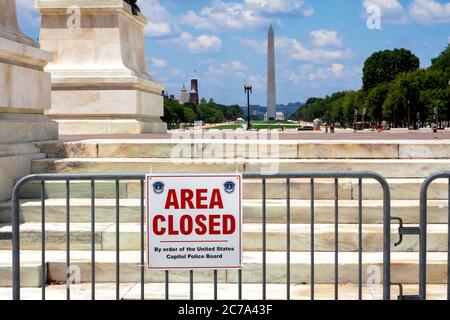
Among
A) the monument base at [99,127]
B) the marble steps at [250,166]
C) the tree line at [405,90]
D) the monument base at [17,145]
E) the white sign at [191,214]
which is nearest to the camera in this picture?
the white sign at [191,214]

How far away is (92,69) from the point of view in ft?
57.5

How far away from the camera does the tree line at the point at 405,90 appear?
84562 millimetres

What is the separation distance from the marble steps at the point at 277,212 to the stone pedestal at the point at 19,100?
805 millimetres

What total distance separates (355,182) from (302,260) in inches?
73.8

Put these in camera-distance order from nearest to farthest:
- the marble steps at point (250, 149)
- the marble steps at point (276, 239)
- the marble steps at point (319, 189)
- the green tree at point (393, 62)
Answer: the marble steps at point (276, 239) < the marble steps at point (319, 189) < the marble steps at point (250, 149) < the green tree at point (393, 62)

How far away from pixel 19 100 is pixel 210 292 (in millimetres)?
4825

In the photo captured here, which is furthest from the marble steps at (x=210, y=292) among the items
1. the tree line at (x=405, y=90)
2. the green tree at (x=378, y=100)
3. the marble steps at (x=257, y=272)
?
the green tree at (x=378, y=100)

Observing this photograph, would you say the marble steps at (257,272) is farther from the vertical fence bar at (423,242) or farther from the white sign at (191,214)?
the white sign at (191,214)

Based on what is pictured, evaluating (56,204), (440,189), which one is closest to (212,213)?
Result: (56,204)

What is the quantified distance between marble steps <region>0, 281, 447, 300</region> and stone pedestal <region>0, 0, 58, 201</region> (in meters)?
2.36

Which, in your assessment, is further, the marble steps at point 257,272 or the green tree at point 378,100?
the green tree at point 378,100

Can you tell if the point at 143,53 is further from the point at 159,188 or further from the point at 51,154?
the point at 159,188

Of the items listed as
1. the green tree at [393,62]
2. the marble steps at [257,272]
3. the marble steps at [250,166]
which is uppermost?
the green tree at [393,62]
